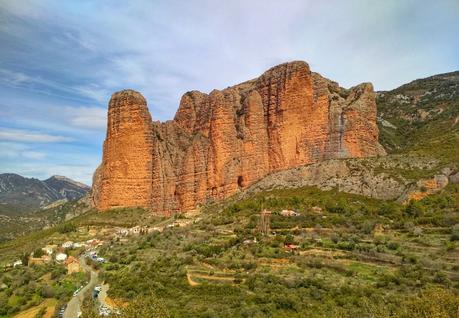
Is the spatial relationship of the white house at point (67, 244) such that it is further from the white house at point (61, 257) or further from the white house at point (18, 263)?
the white house at point (18, 263)

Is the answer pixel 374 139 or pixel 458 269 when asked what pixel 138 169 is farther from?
pixel 458 269

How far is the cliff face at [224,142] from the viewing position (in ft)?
248

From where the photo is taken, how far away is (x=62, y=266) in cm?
5478

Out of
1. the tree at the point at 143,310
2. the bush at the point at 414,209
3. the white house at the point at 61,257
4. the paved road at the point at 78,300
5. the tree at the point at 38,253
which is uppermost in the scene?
the bush at the point at 414,209

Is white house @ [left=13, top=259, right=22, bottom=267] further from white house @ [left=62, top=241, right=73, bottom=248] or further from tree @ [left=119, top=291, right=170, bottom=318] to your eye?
tree @ [left=119, top=291, right=170, bottom=318]

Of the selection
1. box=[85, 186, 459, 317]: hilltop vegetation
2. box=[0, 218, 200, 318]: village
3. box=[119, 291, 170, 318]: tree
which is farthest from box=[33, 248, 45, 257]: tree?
box=[119, 291, 170, 318]: tree

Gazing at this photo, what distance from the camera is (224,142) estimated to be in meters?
77.8

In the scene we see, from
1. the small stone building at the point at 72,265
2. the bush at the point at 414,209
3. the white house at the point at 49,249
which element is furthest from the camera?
the white house at the point at 49,249

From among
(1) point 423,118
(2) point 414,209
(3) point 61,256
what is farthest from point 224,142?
(1) point 423,118

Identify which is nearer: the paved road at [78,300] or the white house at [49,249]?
the paved road at [78,300]

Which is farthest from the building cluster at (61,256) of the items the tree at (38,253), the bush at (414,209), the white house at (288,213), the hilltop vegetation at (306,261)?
the bush at (414,209)

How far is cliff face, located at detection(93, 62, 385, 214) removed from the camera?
75688mm

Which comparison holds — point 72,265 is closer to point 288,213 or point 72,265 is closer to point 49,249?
point 49,249

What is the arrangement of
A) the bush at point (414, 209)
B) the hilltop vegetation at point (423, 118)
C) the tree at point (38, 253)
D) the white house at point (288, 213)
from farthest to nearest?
the hilltop vegetation at point (423, 118)
the tree at point (38, 253)
the white house at point (288, 213)
the bush at point (414, 209)
